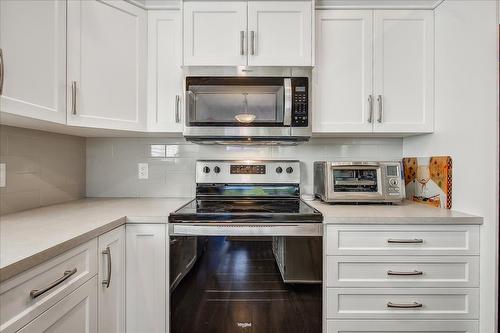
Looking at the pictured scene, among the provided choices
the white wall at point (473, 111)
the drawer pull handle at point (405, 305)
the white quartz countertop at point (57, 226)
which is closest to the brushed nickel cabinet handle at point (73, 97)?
the white quartz countertop at point (57, 226)

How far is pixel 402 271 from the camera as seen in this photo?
141cm

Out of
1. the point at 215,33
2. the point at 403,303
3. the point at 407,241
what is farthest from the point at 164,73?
the point at 403,303

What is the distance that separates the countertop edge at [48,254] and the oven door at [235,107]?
745mm

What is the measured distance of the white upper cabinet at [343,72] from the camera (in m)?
1.73

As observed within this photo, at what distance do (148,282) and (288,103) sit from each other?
123cm

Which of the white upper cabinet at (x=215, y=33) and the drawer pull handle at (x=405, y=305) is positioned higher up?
the white upper cabinet at (x=215, y=33)

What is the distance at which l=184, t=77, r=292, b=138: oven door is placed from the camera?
5.49ft

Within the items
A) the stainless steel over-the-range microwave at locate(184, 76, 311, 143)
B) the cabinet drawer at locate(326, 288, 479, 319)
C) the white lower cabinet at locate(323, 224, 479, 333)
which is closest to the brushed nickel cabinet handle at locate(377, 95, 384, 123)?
the stainless steel over-the-range microwave at locate(184, 76, 311, 143)

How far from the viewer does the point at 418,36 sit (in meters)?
1.73

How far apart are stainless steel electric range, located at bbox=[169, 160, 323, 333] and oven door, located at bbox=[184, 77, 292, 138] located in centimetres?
52

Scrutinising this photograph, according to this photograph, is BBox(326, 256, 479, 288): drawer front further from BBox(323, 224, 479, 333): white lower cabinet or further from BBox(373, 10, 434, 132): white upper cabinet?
BBox(373, 10, 434, 132): white upper cabinet

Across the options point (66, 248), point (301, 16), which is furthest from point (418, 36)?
point (66, 248)

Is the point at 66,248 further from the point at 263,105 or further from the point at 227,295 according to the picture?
the point at 263,105

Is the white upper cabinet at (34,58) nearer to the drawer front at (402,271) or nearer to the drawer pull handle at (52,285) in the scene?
the drawer pull handle at (52,285)
